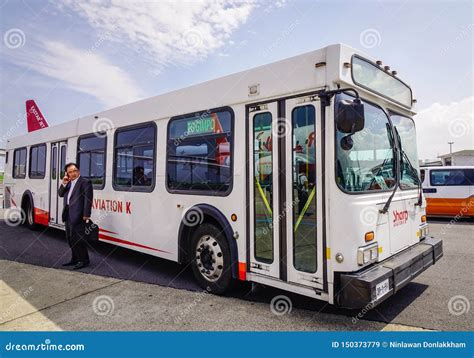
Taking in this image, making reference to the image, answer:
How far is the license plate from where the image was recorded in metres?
3.30

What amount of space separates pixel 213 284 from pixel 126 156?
2.89 m

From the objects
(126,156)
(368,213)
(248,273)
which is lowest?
(248,273)

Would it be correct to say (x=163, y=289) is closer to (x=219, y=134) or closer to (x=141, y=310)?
(x=141, y=310)

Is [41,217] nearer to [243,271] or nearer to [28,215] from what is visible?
[28,215]

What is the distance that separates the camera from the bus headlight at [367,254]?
3.38 metres

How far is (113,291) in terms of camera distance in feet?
15.6

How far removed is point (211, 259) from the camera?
4527 mm

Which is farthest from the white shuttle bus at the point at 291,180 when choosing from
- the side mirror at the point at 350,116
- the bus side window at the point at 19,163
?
the bus side window at the point at 19,163

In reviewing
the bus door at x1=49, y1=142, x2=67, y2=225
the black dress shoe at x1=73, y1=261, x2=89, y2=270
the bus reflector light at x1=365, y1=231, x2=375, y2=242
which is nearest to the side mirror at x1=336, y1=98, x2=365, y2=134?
the bus reflector light at x1=365, y1=231, x2=375, y2=242

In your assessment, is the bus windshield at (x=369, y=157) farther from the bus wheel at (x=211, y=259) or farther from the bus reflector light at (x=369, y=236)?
the bus wheel at (x=211, y=259)

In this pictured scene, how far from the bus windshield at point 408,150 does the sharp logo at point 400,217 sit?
34cm

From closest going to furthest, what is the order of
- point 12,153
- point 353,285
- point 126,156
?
point 353,285, point 126,156, point 12,153

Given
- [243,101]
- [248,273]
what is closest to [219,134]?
[243,101]

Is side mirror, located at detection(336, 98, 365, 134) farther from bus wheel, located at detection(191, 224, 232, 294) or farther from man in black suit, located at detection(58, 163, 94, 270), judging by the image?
man in black suit, located at detection(58, 163, 94, 270)
